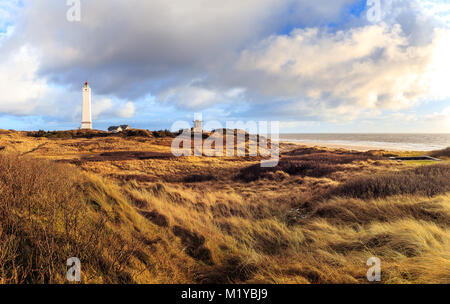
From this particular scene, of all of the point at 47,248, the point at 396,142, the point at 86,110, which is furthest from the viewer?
the point at 396,142

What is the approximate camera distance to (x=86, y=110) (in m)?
59.1

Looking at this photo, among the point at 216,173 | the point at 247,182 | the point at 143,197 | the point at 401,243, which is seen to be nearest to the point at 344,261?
the point at 401,243

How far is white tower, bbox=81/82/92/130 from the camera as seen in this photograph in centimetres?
5831

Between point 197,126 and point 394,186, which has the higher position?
point 197,126

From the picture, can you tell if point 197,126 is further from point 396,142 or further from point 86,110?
point 396,142

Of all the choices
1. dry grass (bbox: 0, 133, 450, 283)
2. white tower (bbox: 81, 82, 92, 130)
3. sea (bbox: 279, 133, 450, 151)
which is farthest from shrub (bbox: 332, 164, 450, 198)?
white tower (bbox: 81, 82, 92, 130)

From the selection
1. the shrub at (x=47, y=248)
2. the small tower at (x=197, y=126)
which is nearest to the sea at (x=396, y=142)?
the small tower at (x=197, y=126)

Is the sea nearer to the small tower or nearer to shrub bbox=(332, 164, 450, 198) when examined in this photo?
the small tower

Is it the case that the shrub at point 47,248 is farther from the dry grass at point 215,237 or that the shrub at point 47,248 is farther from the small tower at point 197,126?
the small tower at point 197,126

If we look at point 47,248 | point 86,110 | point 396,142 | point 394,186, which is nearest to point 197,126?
point 86,110

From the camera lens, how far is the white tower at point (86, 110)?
58.3m

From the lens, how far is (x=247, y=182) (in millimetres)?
17141
